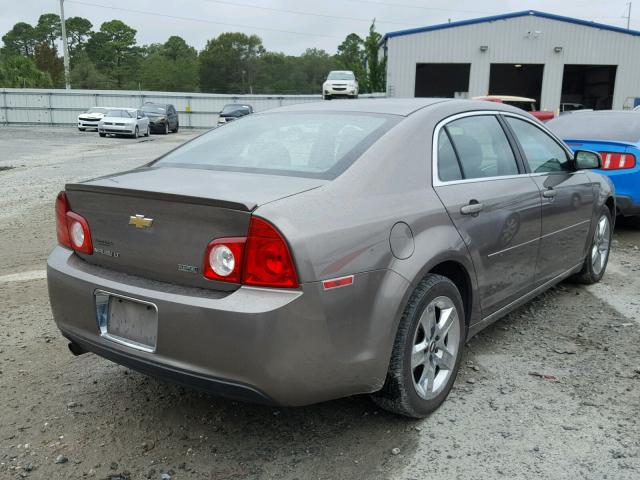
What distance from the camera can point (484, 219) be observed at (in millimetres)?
3395

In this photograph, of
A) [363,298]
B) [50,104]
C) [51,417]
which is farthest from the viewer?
[50,104]

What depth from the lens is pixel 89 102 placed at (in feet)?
124

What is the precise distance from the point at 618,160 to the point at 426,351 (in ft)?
17.3

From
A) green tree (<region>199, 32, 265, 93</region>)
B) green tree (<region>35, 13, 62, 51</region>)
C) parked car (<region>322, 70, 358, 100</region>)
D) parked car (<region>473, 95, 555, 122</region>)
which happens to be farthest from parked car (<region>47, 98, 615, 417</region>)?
green tree (<region>35, 13, 62, 51</region>)

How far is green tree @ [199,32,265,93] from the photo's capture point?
10550 centimetres

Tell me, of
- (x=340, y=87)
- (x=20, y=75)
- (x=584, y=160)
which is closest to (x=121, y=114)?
(x=340, y=87)

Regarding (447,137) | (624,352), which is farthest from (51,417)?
(624,352)

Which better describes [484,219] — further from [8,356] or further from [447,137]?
[8,356]

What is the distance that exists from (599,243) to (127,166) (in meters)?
11.8

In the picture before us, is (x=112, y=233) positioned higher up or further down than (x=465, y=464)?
higher up

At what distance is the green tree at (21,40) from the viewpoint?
104 metres

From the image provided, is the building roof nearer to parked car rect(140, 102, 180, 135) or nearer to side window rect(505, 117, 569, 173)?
parked car rect(140, 102, 180, 135)

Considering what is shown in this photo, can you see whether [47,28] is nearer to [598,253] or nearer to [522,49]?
[522,49]

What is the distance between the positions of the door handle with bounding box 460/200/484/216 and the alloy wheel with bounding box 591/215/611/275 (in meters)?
2.25
